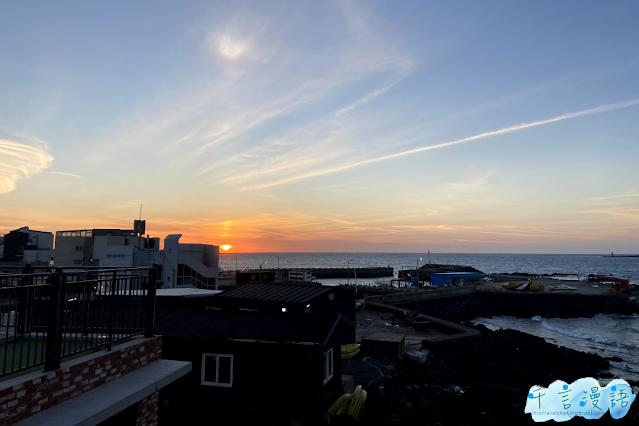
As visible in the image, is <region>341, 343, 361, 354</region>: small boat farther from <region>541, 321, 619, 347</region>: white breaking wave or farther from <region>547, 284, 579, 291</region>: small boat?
<region>547, 284, 579, 291</region>: small boat

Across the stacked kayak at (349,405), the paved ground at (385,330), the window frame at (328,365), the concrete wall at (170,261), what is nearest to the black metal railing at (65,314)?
the window frame at (328,365)

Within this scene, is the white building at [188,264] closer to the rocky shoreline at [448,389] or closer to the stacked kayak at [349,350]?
the stacked kayak at [349,350]

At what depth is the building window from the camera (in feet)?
53.5

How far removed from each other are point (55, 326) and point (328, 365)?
1213 centimetres

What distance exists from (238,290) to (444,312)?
50613 mm

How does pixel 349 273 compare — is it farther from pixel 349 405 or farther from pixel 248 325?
pixel 248 325

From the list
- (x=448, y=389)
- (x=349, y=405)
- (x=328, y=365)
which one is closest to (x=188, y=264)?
(x=448, y=389)

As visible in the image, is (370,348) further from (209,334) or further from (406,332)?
(209,334)

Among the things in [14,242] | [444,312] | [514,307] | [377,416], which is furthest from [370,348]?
[14,242]

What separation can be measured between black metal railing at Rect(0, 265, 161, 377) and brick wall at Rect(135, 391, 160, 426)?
1.65m

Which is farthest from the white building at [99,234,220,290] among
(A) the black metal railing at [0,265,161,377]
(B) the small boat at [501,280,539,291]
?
(B) the small boat at [501,280,539,291]

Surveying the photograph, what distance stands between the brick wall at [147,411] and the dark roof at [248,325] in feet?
20.7

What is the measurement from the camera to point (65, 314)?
8242 mm

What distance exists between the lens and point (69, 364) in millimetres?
7797
